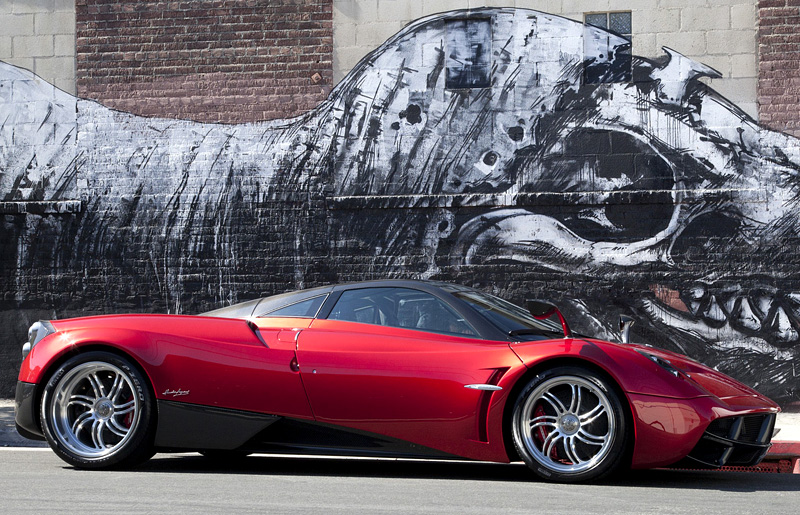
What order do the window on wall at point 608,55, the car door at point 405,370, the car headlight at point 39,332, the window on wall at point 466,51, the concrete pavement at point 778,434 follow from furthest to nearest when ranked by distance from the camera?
1. the window on wall at point 466,51
2. the window on wall at point 608,55
3. the concrete pavement at point 778,434
4. the car headlight at point 39,332
5. the car door at point 405,370

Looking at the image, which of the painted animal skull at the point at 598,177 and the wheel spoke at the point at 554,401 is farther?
the painted animal skull at the point at 598,177

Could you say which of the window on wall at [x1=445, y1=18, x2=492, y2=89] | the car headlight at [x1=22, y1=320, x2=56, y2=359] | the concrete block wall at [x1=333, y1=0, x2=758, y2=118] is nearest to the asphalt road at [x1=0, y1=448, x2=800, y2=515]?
the car headlight at [x1=22, y1=320, x2=56, y2=359]

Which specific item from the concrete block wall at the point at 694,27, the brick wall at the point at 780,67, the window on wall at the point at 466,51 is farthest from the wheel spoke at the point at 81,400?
the brick wall at the point at 780,67

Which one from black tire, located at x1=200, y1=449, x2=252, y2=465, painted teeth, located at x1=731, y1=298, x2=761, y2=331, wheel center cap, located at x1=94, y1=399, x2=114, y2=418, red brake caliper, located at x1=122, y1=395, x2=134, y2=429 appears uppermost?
painted teeth, located at x1=731, y1=298, x2=761, y2=331

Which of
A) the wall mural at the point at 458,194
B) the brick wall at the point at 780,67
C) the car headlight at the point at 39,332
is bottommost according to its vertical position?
the car headlight at the point at 39,332

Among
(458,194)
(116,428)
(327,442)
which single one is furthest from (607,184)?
(116,428)

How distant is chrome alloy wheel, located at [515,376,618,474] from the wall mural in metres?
5.46

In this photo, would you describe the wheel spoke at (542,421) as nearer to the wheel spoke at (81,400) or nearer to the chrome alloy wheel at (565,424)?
the chrome alloy wheel at (565,424)

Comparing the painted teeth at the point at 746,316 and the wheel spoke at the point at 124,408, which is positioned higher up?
the painted teeth at the point at 746,316

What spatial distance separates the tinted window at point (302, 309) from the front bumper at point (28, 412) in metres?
1.53

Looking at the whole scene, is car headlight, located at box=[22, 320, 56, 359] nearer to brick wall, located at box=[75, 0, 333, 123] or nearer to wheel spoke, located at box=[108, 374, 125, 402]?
wheel spoke, located at box=[108, 374, 125, 402]

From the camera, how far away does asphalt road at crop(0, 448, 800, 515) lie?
4.40m

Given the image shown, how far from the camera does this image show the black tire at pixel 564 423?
5023 mm

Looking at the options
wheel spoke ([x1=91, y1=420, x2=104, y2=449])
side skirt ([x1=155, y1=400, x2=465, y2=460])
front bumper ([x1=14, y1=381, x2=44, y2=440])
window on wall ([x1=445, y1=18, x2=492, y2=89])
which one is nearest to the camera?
side skirt ([x1=155, y1=400, x2=465, y2=460])
